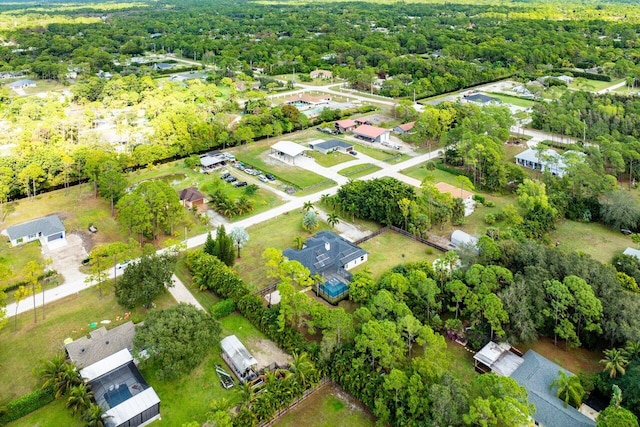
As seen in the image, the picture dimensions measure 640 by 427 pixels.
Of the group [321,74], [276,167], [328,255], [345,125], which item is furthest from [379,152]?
[321,74]

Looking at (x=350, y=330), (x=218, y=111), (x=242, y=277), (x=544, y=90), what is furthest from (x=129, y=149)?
(x=544, y=90)

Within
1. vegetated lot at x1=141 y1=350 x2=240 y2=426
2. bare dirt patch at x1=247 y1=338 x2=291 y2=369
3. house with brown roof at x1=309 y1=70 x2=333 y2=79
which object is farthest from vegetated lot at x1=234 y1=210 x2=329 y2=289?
house with brown roof at x1=309 y1=70 x2=333 y2=79

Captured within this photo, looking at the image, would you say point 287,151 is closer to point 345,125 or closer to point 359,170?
point 359,170

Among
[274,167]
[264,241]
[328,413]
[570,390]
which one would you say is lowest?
[274,167]

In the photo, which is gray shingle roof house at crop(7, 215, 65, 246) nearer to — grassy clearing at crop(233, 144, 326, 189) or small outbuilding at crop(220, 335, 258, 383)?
small outbuilding at crop(220, 335, 258, 383)

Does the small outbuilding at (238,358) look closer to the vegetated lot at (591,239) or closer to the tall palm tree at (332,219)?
the tall palm tree at (332,219)

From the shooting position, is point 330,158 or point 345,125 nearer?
point 330,158
